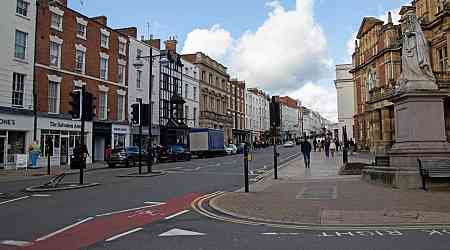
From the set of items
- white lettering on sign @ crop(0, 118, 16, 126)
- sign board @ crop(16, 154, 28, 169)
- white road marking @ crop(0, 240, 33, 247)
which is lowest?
white road marking @ crop(0, 240, 33, 247)

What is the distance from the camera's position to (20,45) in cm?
2870

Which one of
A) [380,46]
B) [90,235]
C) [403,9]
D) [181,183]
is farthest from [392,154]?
[380,46]

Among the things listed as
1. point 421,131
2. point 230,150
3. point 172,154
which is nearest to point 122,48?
point 172,154

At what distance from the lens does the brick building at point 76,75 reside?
30.6 m

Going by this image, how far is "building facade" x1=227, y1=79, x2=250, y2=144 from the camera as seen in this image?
3110 inches

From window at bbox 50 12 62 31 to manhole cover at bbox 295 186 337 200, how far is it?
2561 centimetres

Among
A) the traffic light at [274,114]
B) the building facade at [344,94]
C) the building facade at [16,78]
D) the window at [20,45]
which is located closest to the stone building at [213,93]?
the building facade at [344,94]

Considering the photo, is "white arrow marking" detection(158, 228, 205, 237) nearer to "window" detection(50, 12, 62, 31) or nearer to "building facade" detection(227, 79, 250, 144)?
"window" detection(50, 12, 62, 31)

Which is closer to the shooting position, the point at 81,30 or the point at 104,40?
the point at 81,30

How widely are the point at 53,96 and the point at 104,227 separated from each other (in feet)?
85.6

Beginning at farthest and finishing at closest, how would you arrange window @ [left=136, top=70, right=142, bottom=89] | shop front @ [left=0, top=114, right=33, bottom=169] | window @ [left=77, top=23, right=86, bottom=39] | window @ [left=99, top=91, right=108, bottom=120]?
window @ [left=136, top=70, right=142, bottom=89] < window @ [left=99, top=91, right=108, bottom=120] < window @ [left=77, top=23, right=86, bottom=39] < shop front @ [left=0, top=114, right=33, bottom=169]

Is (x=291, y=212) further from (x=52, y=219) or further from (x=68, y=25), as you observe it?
(x=68, y=25)

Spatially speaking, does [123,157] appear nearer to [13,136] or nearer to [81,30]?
[13,136]

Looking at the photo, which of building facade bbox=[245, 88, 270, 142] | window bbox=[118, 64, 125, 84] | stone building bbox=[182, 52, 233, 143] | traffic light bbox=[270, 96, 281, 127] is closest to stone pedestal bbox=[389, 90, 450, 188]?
traffic light bbox=[270, 96, 281, 127]
